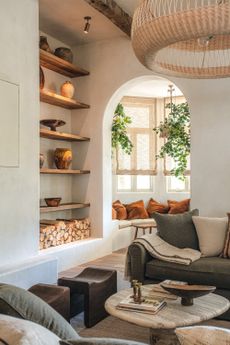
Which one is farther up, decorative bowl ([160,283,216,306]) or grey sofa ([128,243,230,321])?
decorative bowl ([160,283,216,306])

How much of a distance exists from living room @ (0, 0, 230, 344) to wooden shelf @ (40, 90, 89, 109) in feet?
0.35

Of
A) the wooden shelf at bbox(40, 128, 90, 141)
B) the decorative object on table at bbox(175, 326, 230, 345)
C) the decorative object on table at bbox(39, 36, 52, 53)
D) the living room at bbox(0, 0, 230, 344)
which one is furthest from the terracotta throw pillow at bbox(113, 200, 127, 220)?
the decorative object on table at bbox(175, 326, 230, 345)

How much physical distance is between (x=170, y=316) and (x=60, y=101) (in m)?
4.04

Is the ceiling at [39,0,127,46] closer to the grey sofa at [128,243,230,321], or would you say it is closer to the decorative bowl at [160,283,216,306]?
the grey sofa at [128,243,230,321]

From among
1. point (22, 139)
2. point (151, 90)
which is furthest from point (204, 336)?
point (151, 90)

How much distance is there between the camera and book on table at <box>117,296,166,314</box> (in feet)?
8.21

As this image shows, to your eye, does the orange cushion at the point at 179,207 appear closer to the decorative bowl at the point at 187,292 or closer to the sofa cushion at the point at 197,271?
the sofa cushion at the point at 197,271

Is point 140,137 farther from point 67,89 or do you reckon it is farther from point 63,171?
point 63,171

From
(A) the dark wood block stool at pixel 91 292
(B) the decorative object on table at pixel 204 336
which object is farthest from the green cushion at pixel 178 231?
(B) the decorative object on table at pixel 204 336

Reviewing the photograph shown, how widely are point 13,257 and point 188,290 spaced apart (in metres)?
2.50

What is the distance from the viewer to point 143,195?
867 centimetres

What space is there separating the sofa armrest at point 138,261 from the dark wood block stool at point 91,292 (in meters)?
0.23

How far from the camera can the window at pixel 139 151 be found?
343 inches

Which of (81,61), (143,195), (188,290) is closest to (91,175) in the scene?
(81,61)
